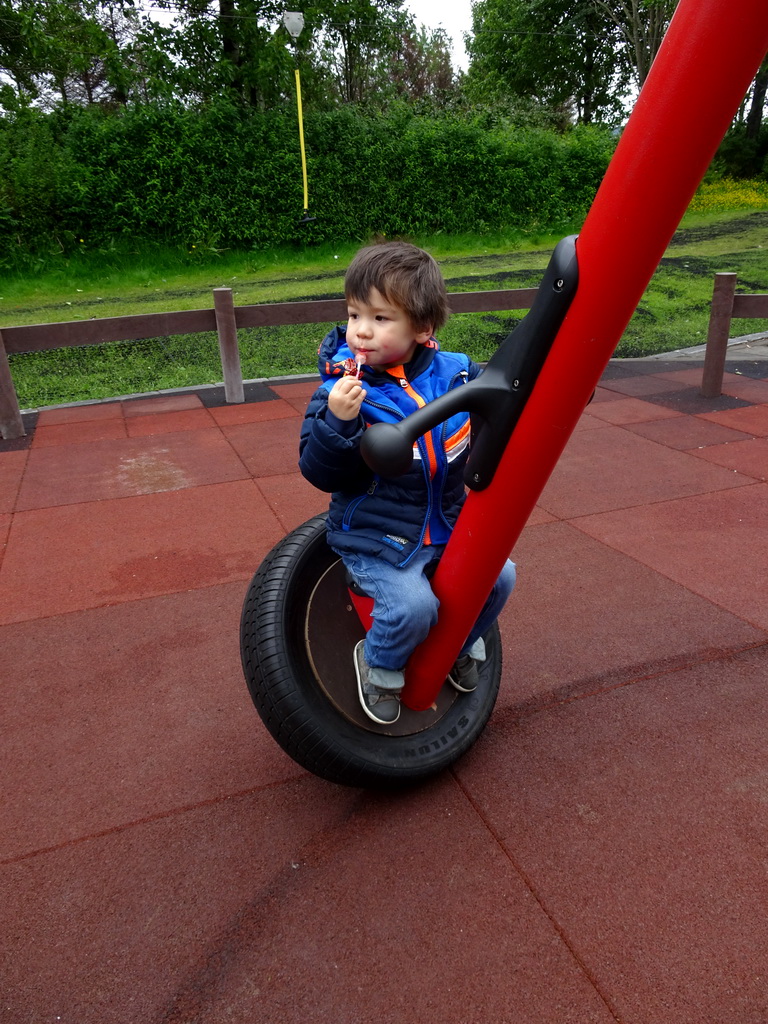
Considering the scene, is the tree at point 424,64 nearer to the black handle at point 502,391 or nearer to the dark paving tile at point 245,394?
the dark paving tile at point 245,394

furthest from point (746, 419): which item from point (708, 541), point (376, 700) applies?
point (376, 700)

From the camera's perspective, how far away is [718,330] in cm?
610

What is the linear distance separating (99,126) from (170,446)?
12.2 meters

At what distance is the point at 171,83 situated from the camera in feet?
63.5

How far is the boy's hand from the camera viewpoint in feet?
5.28

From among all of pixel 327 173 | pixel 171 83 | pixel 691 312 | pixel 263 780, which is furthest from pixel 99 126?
pixel 263 780

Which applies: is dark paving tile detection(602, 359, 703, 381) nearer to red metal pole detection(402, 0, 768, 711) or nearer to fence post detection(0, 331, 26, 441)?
fence post detection(0, 331, 26, 441)

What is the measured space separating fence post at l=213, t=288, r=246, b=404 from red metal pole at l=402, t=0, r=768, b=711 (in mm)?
5243

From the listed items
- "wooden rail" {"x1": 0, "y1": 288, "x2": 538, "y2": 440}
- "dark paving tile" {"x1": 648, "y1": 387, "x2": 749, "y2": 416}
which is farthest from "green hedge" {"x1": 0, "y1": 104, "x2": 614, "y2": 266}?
"dark paving tile" {"x1": 648, "y1": 387, "x2": 749, "y2": 416}

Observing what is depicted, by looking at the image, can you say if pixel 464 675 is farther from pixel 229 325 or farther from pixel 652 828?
pixel 229 325

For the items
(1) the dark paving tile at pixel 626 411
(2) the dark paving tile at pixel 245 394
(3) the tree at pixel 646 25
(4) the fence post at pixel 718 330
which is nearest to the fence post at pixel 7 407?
(2) the dark paving tile at pixel 245 394

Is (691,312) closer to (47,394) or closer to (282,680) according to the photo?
(47,394)

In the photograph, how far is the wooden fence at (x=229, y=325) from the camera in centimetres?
A: 580

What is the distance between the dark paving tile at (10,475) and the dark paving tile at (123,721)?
164 centimetres
